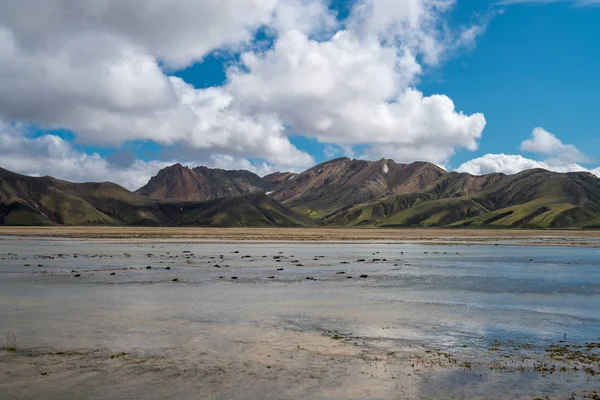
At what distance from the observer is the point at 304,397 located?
57.6ft

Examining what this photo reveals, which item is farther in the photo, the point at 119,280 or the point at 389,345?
the point at 119,280

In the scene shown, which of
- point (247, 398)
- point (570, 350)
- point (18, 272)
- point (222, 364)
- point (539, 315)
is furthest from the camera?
point (18, 272)

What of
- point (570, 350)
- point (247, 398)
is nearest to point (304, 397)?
point (247, 398)

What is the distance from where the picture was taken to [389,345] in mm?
25531

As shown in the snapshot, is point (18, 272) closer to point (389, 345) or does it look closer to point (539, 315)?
point (389, 345)

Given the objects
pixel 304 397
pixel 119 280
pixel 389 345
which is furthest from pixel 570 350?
pixel 119 280

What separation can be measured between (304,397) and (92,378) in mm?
8175

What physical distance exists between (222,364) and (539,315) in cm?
2311

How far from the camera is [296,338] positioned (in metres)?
26.9

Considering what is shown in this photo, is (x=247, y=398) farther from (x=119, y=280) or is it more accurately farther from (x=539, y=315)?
(x=119, y=280)

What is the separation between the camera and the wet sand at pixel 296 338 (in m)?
18.7

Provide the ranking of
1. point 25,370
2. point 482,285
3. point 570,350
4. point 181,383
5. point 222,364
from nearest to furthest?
point 181,383
point 25,370
point 222,364
point 570,350
point 482,285

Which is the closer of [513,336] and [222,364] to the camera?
[222,364]

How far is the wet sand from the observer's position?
61.4 feet
